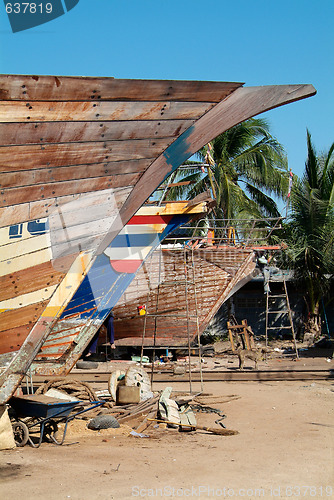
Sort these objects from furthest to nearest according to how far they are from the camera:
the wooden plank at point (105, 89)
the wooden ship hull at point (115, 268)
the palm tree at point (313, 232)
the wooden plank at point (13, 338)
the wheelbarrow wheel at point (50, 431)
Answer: the palm tree at point (313, 232)
the wooden ship hull at point (115, 268)
the wheelbarrow wheel at point (50, 431)
the wooden plank at point (13, 338)
the wooden plank at point (105, 89)

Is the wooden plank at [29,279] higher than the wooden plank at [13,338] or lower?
higher

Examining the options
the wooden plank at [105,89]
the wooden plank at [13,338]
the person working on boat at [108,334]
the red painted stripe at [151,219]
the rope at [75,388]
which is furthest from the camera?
the person working on boat at [108,334]

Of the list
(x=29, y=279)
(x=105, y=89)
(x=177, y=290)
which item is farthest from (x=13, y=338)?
(x=177, y=290)

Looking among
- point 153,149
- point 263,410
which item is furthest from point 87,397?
point 153,149

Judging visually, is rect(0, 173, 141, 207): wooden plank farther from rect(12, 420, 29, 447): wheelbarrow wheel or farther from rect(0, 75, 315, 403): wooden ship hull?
rect(12, 420, 29, 447): wheelbarrow wheel

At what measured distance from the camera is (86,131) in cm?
527

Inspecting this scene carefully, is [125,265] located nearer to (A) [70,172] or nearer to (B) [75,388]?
(B) [75,388]

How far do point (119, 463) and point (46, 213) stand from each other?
7.87ft

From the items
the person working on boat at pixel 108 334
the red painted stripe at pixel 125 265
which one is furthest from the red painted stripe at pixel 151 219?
the person working on boat at pixel 108 334

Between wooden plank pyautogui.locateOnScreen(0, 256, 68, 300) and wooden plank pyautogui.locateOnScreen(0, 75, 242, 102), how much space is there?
161 cm

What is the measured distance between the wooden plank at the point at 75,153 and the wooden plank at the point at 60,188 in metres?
0.18

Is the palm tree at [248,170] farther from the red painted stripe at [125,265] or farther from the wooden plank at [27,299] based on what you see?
the wooden plank at [27,299]

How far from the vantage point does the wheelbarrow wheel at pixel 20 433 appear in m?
5.26

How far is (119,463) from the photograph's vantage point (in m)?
4.59
